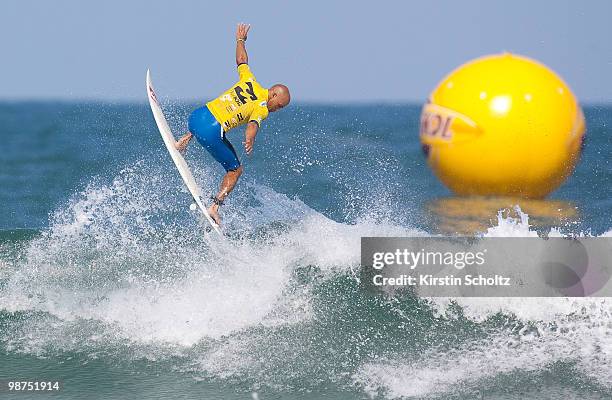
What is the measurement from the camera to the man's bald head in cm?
799

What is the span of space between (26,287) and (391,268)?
3189 mm

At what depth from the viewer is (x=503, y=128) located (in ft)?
27.5

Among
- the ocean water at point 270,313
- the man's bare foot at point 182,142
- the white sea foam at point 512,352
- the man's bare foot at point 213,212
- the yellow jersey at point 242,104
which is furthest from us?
the man's bare foot at point 182,142

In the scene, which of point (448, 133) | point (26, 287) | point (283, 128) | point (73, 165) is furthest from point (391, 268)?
point (283, 128)

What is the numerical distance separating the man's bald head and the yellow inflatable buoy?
158 centimetres

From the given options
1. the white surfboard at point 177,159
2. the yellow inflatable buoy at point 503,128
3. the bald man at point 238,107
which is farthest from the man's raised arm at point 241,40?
the yellow inflatable buoy at point 503,128

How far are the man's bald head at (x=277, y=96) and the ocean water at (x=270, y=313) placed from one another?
4.27 ft

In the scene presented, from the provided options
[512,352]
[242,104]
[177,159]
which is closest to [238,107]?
[242,104]

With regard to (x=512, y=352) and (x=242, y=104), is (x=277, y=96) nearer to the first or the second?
(x=242, y=104)

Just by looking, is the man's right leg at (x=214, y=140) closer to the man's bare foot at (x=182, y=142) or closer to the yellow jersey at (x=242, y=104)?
the yellow jersey at (x=242, y=104)

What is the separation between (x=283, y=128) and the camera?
88.0 ft

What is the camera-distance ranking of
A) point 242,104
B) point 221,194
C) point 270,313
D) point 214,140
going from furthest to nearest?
1. point 221,194
2. point 214,140
3. point 242,104
4. point 270,313

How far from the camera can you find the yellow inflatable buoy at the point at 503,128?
8375 mm

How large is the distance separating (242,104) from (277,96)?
32cm
